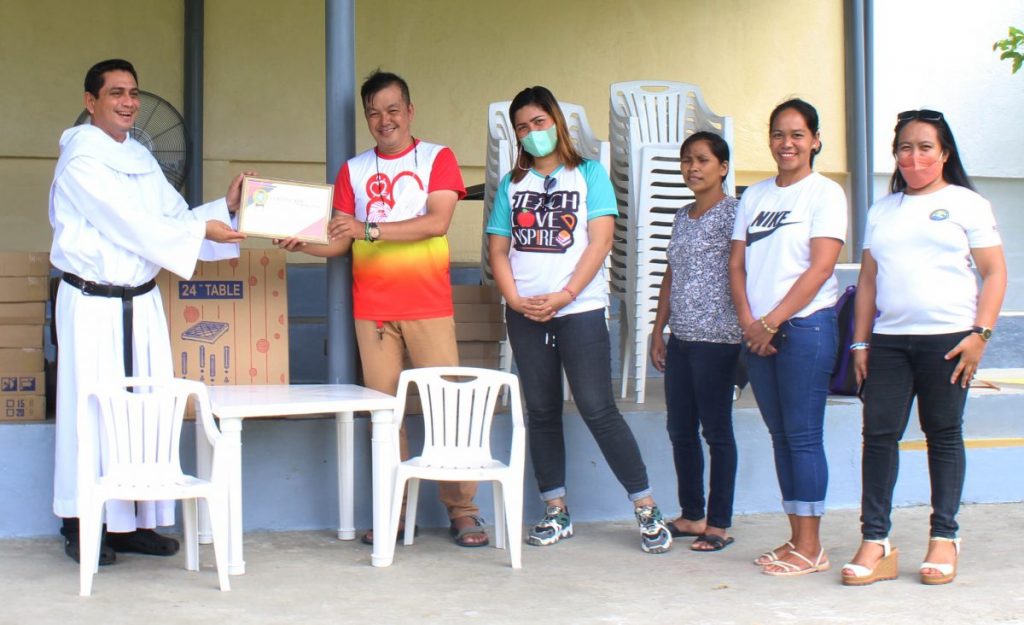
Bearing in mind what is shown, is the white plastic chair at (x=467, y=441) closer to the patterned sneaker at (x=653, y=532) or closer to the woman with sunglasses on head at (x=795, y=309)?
the patterned sneaker at (x=653, y=532)

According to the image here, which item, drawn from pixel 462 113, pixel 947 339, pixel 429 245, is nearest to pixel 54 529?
pixel 429 245

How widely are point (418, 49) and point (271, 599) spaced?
17.5ft

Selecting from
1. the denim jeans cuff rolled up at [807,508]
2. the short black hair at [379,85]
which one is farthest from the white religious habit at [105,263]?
the denim jeans cuff rolled up at [807,508]

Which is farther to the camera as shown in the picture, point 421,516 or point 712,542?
point 421,516

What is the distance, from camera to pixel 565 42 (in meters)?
8.66

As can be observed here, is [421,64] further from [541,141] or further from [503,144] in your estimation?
[541,141]

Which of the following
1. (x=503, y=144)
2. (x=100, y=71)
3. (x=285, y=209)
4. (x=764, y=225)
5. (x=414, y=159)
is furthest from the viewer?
(x=503, y=144)

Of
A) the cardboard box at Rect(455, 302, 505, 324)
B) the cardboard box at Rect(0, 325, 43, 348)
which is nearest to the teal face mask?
the cardboard box at Rect(455, 302, 505, 324)

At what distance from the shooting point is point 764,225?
4.08m

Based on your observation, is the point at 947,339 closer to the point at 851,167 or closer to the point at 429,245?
the point at 429,245

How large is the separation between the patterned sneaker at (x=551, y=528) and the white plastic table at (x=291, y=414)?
2.00 ft

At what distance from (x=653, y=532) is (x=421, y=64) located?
191 inches

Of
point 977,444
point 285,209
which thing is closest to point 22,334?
point 285,209

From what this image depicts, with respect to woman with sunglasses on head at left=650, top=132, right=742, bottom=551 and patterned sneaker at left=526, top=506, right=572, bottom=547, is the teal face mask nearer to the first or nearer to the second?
woman with sunglasses on head at left=650, top=132, right=742, bottom=551
